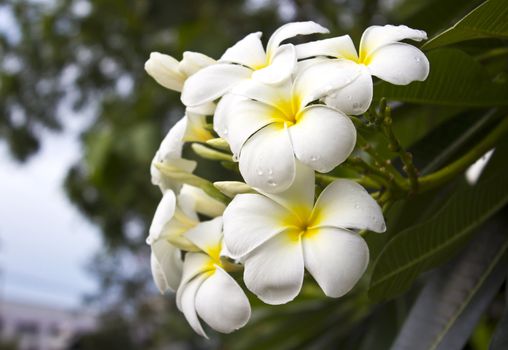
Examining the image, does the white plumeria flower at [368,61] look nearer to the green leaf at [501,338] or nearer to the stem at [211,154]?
the stem at [211,154]

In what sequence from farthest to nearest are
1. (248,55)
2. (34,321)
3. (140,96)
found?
1. (34,321)
2. (140,96)
3. (248,55)

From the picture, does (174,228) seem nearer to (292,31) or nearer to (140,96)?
(292,31)

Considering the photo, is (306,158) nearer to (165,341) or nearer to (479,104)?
(479,104)

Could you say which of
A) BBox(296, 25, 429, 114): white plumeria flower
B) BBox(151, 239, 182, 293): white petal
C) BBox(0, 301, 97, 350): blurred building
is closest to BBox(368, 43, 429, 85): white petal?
BBox(296, 25, 429, 114): white plumeria flower

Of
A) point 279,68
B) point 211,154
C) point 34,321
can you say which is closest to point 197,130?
point 211,154

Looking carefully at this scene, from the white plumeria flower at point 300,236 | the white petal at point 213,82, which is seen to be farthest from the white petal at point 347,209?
the white petal at point 213,82
